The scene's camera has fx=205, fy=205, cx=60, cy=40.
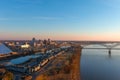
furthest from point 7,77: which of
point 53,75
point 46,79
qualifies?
point 53,75

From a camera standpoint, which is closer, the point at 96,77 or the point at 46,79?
the point at 46,79

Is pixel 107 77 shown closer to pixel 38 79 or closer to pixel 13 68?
pixel 38 79

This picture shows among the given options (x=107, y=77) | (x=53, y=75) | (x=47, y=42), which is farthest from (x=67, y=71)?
(x=47, y=42)

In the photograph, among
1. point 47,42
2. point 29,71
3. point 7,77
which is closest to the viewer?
point 7,77

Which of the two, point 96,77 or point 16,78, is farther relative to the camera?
point 96,77

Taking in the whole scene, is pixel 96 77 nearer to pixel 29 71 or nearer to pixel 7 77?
pixel 29 71

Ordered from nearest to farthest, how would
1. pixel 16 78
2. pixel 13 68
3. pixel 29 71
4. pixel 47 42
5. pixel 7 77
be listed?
pixel 7 77 < pixel 16 78 < pixel 29 71 < pixel 13 68 < pixel 47 42

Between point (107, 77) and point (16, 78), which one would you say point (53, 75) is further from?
point (107, 77)

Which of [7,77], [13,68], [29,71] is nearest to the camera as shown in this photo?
[7,77]

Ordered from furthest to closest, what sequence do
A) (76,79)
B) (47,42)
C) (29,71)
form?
(47,42), (29,71), (76,79)
